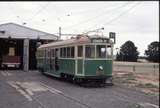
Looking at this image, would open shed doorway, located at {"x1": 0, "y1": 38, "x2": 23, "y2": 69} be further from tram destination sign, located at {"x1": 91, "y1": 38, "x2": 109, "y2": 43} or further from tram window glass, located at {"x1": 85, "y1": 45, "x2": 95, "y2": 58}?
tram destination sign, located at {"x1": 91, "y1": 38, "x2": 109, "y2": 43}

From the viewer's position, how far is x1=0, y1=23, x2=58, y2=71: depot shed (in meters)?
46.4

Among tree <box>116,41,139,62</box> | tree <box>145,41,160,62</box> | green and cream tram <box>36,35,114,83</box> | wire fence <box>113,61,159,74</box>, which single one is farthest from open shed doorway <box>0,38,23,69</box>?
green and cream tram <box>36,35,114,83</box>

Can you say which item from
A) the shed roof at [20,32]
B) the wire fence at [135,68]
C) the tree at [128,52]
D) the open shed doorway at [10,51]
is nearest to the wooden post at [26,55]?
the shed roof at [20,32]

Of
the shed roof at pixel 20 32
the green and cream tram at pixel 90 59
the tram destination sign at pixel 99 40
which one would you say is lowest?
the green and cream tram at pixel 90 59

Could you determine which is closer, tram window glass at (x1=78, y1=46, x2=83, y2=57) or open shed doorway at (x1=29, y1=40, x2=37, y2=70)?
tram window glass at (x1=78, y1=46, x2=83, y2=57)

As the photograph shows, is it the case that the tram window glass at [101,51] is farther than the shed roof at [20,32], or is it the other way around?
the shed roof at [20,32]

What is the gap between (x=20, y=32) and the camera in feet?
157

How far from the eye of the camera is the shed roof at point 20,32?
4650 centimetres

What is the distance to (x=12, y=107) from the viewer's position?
1336 centimetres

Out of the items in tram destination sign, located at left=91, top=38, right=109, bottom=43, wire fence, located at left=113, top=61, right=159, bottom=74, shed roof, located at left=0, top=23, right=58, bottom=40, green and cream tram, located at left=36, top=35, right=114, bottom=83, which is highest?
shed roof, located at left=0, top=23, right=58, bottom=40

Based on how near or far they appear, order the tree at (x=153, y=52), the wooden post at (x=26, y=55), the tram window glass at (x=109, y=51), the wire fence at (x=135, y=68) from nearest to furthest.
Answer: the tram window glass at (x=109, y=51)
the wooden post at (x=26, y=55)
the wire fence at (x=135, y=68)
the tree at (x=153, y=52)

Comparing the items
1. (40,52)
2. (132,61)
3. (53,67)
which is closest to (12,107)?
(53,67)

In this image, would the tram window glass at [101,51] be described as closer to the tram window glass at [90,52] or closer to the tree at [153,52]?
the tram window glass at [90,52]

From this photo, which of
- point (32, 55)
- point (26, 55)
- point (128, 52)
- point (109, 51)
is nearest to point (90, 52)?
point (109, 51)
